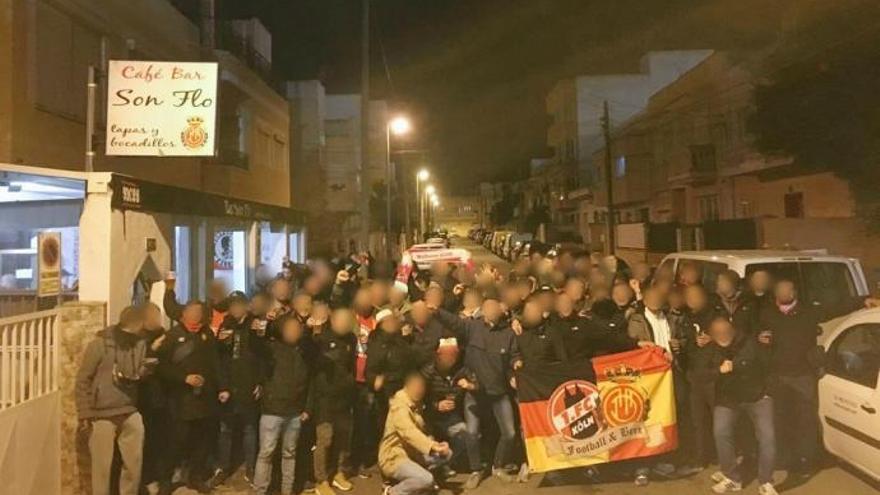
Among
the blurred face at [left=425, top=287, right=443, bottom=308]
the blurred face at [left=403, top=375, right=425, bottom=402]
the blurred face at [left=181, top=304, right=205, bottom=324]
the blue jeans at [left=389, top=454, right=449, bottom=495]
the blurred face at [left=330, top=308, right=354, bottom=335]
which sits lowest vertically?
the blue jeans at [left=389, top=454, right=449, bottom=495]

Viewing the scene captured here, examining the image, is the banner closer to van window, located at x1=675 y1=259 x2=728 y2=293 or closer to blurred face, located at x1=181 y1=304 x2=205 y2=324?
van window, located at x1=675 y1=259 x2=728 y2=293

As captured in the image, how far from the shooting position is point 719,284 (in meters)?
8.66

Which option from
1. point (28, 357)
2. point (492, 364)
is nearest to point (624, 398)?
point (492, 364)

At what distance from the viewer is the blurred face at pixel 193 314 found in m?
7.42

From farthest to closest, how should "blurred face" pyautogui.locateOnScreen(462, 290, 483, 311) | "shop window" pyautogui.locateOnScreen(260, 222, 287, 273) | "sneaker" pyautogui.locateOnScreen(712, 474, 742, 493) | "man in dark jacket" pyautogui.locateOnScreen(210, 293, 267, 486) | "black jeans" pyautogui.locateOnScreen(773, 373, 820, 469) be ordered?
"shop window" pyautogui.locateOnScreen(260, 222, 287, 273) < "blurred face" pyautogui.locateOnScreen(462, 290, 483, 311) < "black jeans" pyautogui.locateOnScreen(773, 373, 820, 469) < "man in dark jacket" pyautogui.locateOnScreen(210, 293, 267, 486) < "sneaker" pyautogui.locateOnScreen(712, 474, 742, 493)

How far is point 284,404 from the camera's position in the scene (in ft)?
23.2

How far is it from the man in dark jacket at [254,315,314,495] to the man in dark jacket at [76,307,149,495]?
108 cm

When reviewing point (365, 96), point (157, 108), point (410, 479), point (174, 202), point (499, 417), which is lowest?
point (410, 479)

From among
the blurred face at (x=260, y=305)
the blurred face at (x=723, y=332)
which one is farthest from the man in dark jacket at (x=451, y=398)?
the blurred face at (x=723, y=332)

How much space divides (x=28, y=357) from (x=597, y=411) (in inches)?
202

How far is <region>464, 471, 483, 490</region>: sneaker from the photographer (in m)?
7.40

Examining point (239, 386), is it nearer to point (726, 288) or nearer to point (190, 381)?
point (190, 381)

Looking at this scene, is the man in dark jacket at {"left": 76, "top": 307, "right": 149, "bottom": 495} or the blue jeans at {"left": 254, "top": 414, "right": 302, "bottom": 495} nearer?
the man in dark jacket at {"left": 76, "top": 307, "right": 149, "bottom": 495}

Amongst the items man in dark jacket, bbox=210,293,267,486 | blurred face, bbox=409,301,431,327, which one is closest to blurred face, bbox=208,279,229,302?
man in dark jacket, bbox=210,293,267,486
